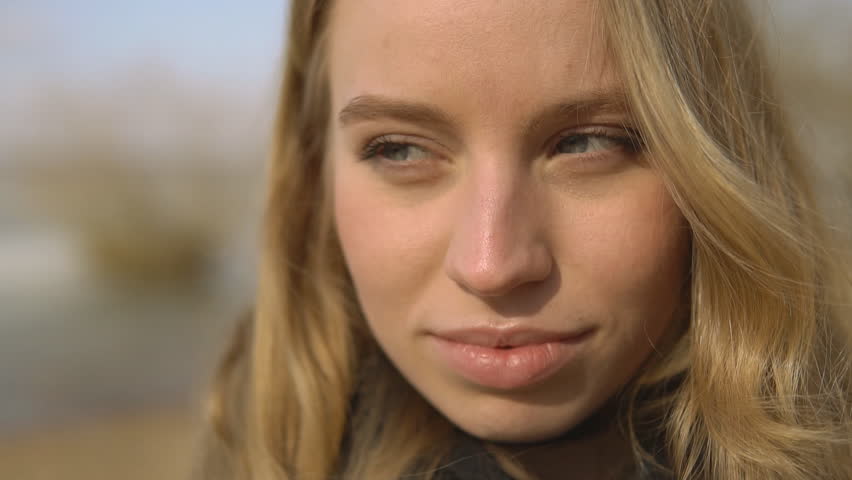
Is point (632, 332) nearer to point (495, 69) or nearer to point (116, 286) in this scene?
point (495, 69)

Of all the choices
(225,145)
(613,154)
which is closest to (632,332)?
(613,154)

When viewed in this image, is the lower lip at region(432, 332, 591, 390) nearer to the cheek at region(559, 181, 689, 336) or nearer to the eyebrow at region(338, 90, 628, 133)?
the cheek at region(559, 181, 689, 336)

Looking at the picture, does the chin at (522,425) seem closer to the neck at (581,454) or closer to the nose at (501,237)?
the neck at (581,454)

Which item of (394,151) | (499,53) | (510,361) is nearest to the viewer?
(499,53)

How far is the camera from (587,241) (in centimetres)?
117

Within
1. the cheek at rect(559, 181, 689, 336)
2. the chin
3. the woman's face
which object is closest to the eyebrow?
the woman's face

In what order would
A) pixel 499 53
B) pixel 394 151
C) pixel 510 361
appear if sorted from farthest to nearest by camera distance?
pixel 394 151
pixel 510 361
pixel 499 53

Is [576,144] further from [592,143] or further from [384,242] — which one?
[384,242]

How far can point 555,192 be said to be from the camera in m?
1.19

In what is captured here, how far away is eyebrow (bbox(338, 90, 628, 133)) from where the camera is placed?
1148 mm

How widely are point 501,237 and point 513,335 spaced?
0.17 metres

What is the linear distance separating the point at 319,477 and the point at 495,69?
0.91 metres

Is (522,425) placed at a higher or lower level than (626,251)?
lower

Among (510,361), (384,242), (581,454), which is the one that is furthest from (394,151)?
(581,454)
